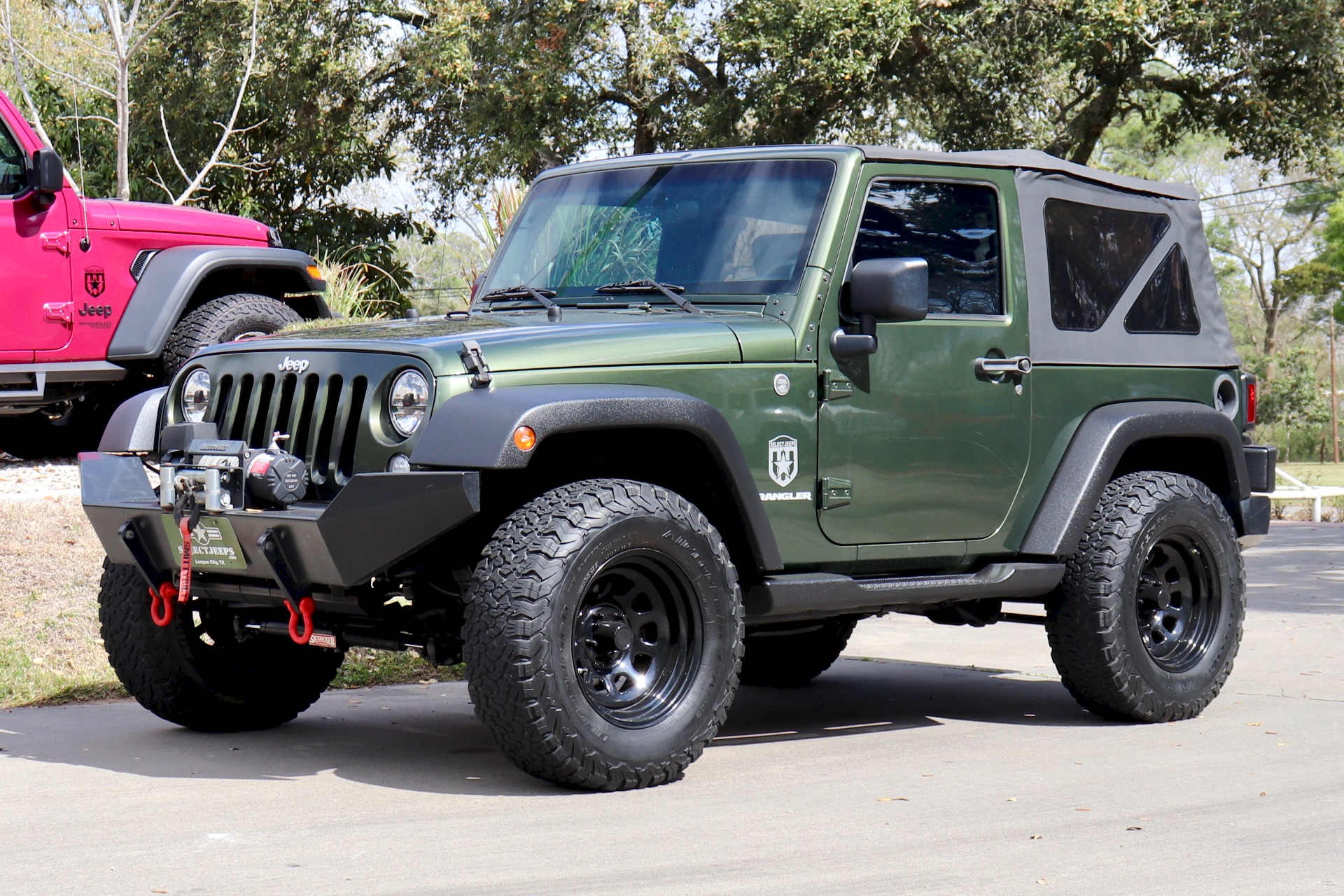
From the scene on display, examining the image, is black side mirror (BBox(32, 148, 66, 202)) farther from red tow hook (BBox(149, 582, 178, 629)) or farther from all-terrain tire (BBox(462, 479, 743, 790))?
all-terrain tire (BBox(462, 479, 743, 790))

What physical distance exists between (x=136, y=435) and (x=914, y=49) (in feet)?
52.6

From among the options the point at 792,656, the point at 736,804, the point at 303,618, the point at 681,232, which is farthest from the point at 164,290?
the point at 736,804

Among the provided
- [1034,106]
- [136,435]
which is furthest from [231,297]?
[1034,106]

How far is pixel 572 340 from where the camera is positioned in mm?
5031

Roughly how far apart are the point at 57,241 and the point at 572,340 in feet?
20.0

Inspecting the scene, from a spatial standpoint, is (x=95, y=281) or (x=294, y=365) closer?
(x=294, y=365)

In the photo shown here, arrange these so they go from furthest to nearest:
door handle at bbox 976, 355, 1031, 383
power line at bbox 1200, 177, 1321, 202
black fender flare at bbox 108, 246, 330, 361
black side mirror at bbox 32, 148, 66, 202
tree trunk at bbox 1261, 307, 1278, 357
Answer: tree trunk at bbox 1261, 307, 1278, 357 < power line at bbox 1200, 177, 1321, 202 < black fender flare at bbox 108, 246, 330, 361 < black side mirror at bbox 32, 148, 66, 202 < door handle at bbox 976, 355, 1031, 383

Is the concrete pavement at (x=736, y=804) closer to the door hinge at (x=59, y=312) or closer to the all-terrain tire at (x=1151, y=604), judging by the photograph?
the all-terrain tire at (x=1151, y=604)

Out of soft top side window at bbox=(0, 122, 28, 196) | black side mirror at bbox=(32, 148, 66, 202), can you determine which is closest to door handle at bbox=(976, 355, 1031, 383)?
black side mirror at bbox=(32, 148, 66, 202)

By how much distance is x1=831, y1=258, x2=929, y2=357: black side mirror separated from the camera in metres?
5.38

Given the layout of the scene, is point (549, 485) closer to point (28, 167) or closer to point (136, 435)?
point (136, 435)

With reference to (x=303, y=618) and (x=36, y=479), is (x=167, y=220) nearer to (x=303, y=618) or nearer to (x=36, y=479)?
(x=36, y=479)

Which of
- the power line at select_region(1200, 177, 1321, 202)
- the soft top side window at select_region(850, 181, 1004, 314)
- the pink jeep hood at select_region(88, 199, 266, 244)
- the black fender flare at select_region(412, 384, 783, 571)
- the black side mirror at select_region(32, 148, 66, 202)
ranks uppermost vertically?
the power line at select_region(1200, 177, 1321, 202)

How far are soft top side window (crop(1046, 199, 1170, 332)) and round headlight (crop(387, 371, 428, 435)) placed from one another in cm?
265
